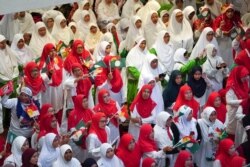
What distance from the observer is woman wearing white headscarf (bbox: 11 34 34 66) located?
11930mm

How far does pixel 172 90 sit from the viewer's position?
1102cm

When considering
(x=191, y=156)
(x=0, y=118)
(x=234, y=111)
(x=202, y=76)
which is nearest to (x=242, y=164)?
(x=191, y=156)

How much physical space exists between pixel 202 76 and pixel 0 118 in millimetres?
2860

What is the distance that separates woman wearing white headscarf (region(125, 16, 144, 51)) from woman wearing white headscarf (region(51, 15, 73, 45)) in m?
0.98

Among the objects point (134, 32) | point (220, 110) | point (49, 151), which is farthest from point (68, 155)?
point (134, 32)

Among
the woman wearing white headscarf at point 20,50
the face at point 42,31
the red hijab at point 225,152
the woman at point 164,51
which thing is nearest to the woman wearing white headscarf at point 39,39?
the face at point 42,31

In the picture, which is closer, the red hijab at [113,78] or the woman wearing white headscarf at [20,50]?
the red hijab at [113,78]

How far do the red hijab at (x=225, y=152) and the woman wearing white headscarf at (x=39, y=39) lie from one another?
3815 millimetres

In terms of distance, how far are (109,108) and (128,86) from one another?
1.24 m

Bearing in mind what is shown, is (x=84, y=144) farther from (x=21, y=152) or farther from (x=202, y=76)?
(x=202, y=76)

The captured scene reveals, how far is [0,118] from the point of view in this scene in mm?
10719

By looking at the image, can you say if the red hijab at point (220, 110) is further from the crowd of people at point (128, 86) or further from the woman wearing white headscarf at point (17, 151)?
the woman wearing white headscarf at point (17, 151)

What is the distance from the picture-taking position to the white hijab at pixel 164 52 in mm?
12086

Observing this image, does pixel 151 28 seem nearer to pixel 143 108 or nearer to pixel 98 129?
pixel 143 108
